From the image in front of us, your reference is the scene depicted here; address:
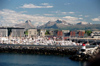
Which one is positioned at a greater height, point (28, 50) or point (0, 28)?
point (0, 28)

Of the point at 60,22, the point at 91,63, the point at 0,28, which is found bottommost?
the point at 91,63

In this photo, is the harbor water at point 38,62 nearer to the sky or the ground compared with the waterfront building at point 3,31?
nearer to the ground

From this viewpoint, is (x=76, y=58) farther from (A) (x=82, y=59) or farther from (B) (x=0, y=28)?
(B) (x=0, y=28)

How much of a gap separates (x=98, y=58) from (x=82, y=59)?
11684 mm

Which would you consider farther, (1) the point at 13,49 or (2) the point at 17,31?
(2) the point at 17,31

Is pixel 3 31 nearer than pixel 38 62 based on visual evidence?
No

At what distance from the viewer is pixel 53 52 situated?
17219 mm

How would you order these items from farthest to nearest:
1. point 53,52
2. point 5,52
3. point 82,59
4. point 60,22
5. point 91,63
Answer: point 60,22 → point 5,52 → point 53,52 → point 82,59 → point 91,63

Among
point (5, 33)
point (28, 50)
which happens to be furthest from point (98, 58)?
point (5, 33)

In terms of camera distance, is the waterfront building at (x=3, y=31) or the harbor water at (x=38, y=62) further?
the waterfront building at (x=3, y=31)

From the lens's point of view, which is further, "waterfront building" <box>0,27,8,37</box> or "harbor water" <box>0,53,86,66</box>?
"waterfront building" <box>0,27,8,37</box>

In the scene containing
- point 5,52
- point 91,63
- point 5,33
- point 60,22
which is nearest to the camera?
point 91,63

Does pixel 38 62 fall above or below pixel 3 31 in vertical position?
below

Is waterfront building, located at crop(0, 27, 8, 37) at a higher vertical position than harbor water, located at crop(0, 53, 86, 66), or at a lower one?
higher
